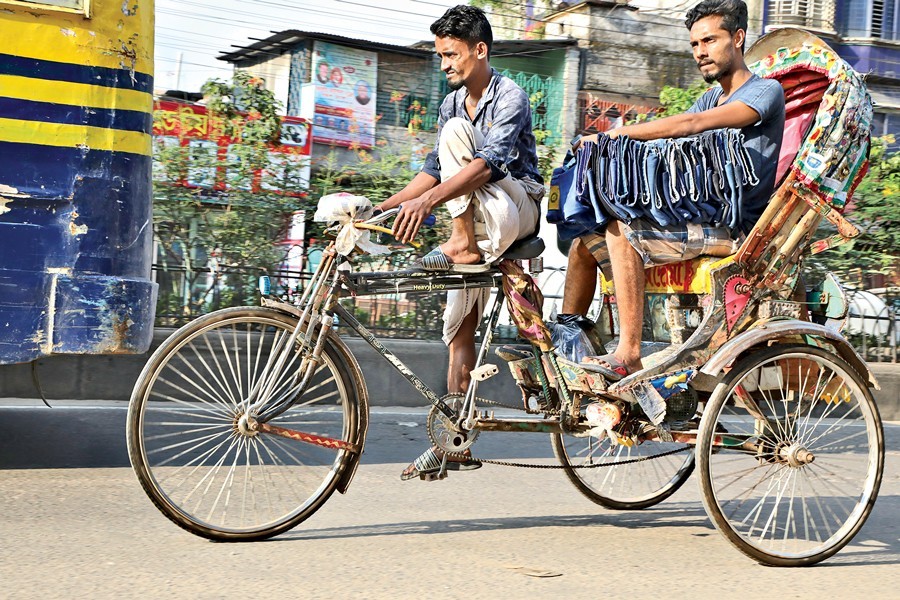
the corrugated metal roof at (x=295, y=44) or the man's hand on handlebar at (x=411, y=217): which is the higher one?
the corrugated metal roof at (x=295, y=44)

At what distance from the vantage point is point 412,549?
3947mm

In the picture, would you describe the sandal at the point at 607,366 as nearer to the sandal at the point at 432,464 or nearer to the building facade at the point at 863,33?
the sandal at the point at 432,464

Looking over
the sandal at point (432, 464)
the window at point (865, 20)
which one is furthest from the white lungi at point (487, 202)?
the window at point (865, 20)

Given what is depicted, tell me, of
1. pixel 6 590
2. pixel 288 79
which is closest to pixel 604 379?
pixel 6 590

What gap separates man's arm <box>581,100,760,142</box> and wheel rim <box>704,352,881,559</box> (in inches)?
35.2

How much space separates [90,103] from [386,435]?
2786 mm

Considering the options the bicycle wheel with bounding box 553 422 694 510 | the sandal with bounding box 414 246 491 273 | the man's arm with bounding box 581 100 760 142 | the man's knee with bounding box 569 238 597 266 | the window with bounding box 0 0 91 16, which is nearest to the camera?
the man's arm with bounding box 581 100 760 142

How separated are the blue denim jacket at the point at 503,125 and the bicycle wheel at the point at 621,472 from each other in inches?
48.5

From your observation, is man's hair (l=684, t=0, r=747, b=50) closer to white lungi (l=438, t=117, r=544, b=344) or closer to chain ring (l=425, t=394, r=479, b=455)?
white lungi (l=438, t=117, r=544, b=344)

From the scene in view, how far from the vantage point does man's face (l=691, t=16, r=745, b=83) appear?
4.25 m

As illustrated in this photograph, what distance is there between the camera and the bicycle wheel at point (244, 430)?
380cm

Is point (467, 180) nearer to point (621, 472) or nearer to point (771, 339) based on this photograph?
point (771, 339)

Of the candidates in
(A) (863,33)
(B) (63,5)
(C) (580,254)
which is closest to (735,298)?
(C) (580,254)

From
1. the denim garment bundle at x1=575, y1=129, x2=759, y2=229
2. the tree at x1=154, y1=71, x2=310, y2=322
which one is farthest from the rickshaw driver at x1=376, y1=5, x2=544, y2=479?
the tree at x1=154, y1=71, x2=310, y2=322
